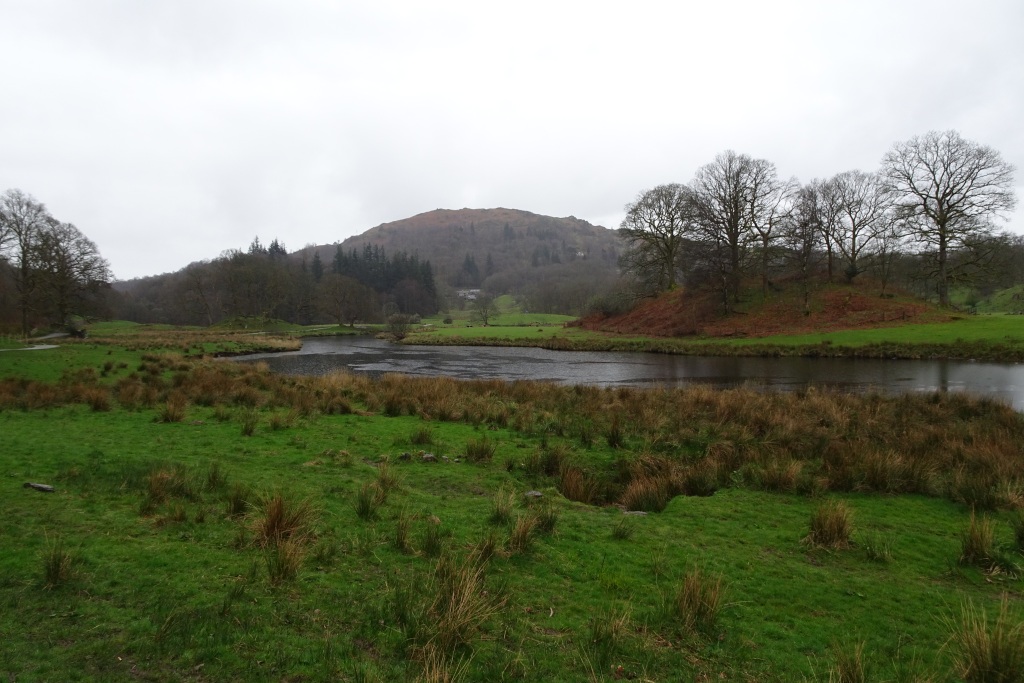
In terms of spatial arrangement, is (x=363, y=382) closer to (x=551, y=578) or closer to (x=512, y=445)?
(x=512, y=445)

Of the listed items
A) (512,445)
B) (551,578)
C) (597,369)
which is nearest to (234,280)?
(597,369)

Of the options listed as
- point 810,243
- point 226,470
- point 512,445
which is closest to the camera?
point 226,470

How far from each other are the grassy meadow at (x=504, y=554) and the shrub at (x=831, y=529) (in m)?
0.03

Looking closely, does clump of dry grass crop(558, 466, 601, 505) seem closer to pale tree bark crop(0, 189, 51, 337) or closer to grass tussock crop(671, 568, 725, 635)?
grass tussock crop(671, 568, 725, 635)

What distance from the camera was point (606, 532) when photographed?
5934 millimetres

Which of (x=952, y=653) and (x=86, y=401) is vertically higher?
(x=86, y=401)

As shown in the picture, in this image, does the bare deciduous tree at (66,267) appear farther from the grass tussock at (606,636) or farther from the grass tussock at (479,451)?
the grass tussock at (606,636)

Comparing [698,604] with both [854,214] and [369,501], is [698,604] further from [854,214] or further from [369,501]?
[854,214]

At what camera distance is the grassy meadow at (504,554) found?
3.49 m

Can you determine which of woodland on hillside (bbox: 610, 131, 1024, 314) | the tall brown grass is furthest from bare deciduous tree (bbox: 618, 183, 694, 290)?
Result: the tall brown grass

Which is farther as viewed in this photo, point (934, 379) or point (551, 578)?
point (934, 379)

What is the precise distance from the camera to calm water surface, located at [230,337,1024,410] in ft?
69.2

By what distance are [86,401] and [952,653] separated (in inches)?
641

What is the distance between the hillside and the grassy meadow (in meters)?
31.7
